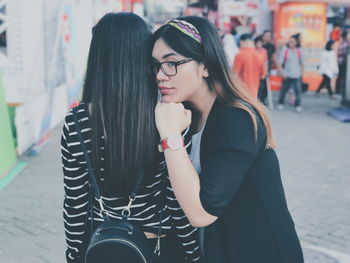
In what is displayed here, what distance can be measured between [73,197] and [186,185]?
0.49 metres

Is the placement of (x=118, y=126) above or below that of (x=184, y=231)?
above

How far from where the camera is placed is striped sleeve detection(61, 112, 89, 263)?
1780 millimetres

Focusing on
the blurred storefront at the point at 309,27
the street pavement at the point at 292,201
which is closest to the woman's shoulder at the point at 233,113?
the street pavement at the point at 292,201

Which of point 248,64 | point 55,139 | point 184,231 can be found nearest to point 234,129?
point 184,231

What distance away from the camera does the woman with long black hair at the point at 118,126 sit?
172 centimetres

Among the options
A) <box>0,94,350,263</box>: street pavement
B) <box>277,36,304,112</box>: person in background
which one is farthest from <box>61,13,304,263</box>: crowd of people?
<box>277,36,304,112</box>: person in background

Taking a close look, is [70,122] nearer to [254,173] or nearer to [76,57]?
[254,173]

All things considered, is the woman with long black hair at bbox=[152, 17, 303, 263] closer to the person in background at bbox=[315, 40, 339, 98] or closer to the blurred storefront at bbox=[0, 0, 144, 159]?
the blurred storefront at bbox=[0, 0, 144, 159]

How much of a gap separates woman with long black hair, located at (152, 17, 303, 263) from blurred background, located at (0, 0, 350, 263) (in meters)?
2.51

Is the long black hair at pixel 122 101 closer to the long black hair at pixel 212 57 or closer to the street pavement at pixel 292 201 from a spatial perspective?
the long black hair at pixel 212 57

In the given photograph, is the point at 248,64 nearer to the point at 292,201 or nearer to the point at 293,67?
the point at 293,67

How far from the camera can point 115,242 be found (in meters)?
1.67

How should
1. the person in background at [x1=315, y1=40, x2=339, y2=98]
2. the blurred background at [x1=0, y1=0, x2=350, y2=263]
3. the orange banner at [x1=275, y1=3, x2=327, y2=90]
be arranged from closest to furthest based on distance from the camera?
the blurred background at [x1=0, y1=0, x2=350, y2=263]
the person in background at [x1=315, y1=40, x2=339, y2=98]
the orange banner at [x1=275, y1=3, x2=327, y2=90]

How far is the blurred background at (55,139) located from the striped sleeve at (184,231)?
7.46 feet
